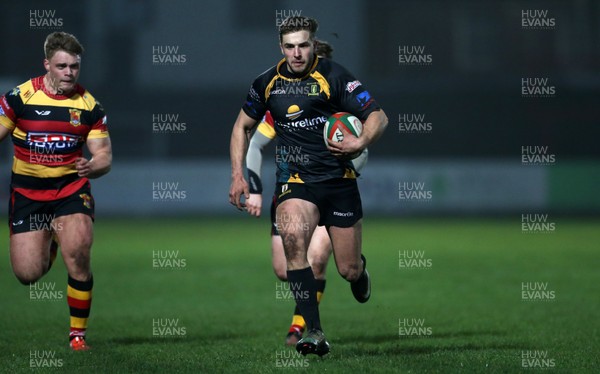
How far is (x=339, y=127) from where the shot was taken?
8109 millimetres

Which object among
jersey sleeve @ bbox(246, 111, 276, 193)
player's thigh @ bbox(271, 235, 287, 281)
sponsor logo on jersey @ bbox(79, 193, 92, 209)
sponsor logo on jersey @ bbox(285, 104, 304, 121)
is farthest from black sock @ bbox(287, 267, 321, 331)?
sponsor logo on jersey @ bbox(79, 193, 92, 209)

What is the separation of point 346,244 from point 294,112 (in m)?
1.15

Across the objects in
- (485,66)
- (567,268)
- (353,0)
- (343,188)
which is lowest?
(567,268)

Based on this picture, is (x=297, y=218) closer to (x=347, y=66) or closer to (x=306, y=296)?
(x=306, y=296)

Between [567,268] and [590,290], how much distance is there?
284cm

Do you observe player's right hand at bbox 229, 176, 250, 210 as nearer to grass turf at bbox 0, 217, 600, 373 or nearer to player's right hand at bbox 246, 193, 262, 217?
player's right hand at bbox 246, 193, 262, 217

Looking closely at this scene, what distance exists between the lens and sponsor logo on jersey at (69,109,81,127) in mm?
8891

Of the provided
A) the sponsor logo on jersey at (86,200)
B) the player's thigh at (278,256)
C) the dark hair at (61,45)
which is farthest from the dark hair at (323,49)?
the sponsor logo on jersey at (86,200)

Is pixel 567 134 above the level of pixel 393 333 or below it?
above

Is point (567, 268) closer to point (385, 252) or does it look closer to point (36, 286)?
point (385, 252)

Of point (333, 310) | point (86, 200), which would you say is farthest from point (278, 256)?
point (333, 310)

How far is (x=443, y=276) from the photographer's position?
51.5 ft

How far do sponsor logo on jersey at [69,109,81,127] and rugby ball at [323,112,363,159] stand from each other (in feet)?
7.09

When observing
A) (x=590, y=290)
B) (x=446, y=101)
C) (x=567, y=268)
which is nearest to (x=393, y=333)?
(x=590, y=290)
